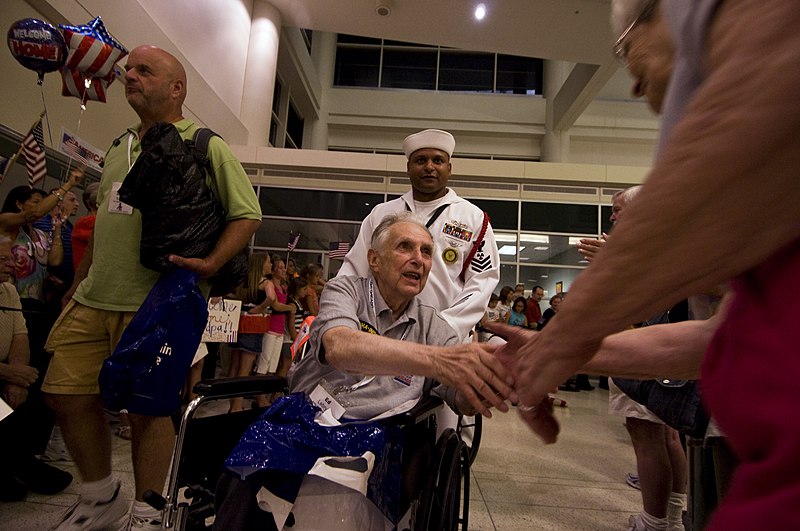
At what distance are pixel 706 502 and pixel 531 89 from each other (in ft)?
48.7

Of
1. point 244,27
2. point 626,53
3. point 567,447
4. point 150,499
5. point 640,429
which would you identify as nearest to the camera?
point 626,53

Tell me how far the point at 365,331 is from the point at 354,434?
364 mm

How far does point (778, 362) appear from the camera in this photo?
335 mm

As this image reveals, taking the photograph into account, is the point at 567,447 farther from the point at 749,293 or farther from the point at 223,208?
the point at 749,293

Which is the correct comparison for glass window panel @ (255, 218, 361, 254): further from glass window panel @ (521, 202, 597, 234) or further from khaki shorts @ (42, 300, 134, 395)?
khaki shorts @ (42, 300, 134, 395)

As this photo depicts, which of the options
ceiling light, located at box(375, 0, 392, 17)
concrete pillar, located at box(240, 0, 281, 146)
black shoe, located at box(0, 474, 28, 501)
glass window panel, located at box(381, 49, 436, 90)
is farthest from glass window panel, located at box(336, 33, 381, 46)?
black shoe, located at box(0, 474, 28, 501)

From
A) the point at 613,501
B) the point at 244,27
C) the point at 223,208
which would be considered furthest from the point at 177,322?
the point at 244,27

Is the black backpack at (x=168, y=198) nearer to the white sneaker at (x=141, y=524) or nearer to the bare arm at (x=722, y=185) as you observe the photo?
the white sneaker at (x=141, y=524)

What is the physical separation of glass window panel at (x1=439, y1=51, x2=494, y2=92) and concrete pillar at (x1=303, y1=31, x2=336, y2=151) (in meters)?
3.52

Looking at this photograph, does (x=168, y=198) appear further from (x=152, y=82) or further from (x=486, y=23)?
(x=486, y=23)

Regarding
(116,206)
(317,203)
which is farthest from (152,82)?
(317,203)

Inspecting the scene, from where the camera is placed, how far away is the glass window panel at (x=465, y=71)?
14320 mm

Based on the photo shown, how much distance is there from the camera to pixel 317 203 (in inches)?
388

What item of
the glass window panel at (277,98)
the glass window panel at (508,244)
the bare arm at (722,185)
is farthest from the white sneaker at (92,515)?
the glass window panel at (277,98)
